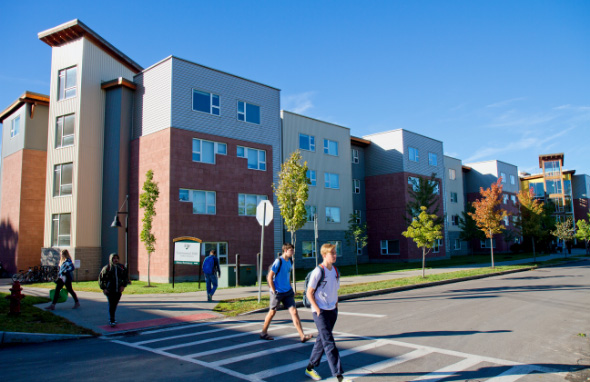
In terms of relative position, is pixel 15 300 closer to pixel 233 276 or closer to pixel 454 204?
pixel 233 276

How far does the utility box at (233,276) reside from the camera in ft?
62.5

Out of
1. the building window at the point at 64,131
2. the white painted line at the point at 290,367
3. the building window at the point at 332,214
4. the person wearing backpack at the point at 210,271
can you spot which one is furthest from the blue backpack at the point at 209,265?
the building window at the point at 332,214

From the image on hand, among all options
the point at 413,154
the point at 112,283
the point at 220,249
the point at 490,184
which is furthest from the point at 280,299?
the point at 490,184

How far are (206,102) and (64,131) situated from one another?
29.2 ft

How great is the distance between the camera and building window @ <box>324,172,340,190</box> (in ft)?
114

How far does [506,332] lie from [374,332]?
269 cm

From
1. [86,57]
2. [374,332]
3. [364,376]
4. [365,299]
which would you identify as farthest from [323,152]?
[364,376]

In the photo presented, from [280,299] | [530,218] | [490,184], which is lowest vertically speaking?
[280,299]

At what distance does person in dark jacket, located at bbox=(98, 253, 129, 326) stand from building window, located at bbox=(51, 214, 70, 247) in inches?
637

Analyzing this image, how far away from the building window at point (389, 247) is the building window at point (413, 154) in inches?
325

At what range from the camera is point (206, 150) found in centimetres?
2455

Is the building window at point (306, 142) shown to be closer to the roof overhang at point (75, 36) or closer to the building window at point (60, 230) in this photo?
the roof overhang at point (75, 36)

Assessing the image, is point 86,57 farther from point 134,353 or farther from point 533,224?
point 533,224

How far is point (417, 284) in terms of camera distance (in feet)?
58.6
